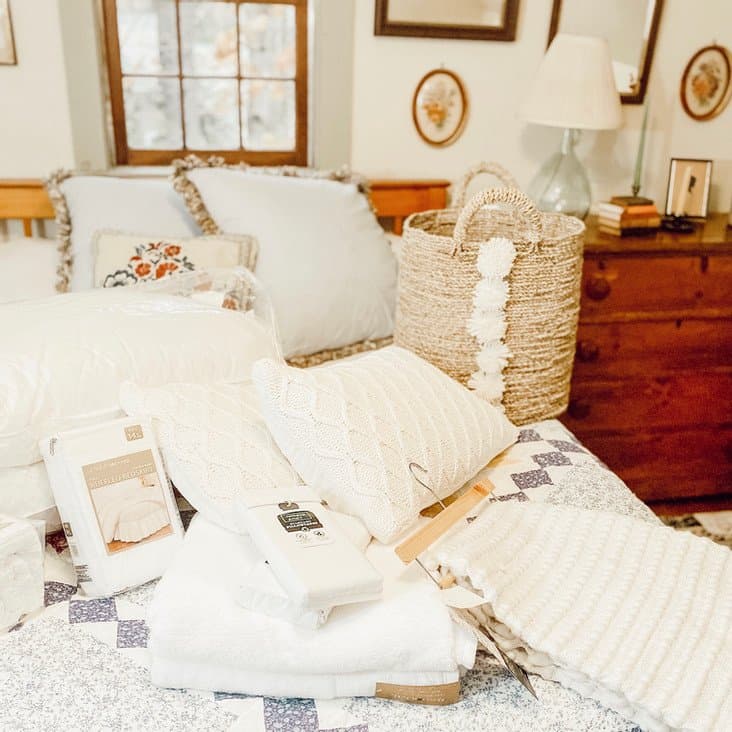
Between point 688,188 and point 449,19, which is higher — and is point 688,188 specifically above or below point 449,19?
below

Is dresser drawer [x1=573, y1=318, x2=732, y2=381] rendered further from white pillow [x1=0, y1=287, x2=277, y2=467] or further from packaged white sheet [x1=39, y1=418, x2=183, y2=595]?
packaged white sheet [x1=39, y1=418, x2=183, y2=595]

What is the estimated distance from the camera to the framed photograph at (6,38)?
1853 millimetres

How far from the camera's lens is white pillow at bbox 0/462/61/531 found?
3.18 ft

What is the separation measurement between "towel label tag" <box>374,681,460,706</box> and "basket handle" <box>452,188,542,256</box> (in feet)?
2.69

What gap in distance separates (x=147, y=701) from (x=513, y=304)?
0.93 metres


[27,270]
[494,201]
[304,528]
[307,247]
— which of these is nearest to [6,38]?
[27,270]

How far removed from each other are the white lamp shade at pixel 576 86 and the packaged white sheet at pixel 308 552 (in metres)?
1.51

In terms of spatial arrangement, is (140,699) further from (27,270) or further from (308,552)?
(27,270)

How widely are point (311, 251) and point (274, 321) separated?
8.8 inches

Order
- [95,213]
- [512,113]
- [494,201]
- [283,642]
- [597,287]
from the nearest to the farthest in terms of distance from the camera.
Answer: [283,642] < [494,201] < [95,213] < [597,287] < [512,113]

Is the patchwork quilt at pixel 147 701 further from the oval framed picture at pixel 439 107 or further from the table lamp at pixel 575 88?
the oval framed picture at pixel 439 107

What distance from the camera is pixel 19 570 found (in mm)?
876

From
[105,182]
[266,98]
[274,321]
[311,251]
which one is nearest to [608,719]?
[274,321]

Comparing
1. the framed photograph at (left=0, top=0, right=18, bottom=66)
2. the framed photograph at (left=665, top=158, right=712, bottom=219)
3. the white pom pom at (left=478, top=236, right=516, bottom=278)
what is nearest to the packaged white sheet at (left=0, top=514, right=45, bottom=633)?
the white pom pom at (left=478, top=236, right=516, bottom=278)
